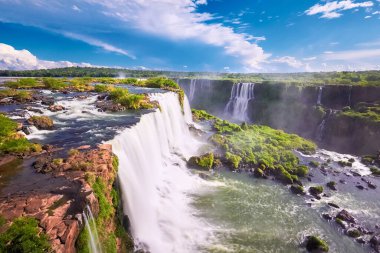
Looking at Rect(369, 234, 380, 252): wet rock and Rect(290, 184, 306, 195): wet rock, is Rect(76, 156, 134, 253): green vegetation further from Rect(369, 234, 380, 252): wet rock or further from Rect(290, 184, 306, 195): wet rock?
Result: Rect(290, 184, 306, 195): wet rock

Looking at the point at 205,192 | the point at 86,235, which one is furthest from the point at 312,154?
the point at 86,235

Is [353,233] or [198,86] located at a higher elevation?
[198,86]

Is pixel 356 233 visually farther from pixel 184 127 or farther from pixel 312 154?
pixel 184 127

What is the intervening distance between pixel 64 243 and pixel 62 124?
39.9 feet

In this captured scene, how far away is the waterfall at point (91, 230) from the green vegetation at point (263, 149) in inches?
662

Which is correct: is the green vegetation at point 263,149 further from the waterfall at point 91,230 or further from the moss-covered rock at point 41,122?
the waterfall at point 91,230

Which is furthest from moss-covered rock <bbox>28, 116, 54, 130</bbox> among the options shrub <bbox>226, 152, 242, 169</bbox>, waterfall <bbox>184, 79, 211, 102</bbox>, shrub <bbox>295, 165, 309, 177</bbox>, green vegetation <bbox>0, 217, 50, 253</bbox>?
waterfall <bbox>184, 79, 211, 102</bbox>

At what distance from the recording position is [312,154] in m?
30.0

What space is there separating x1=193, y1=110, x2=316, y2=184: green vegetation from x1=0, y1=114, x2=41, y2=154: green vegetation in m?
16.5

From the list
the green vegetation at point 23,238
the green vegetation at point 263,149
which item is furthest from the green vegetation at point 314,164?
the green vegetation at point 23,238

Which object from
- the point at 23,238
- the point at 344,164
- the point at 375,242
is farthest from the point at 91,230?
the point at 344,164

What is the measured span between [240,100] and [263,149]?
27610 millimetres

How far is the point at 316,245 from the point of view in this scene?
13.6 metres

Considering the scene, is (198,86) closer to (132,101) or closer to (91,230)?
(132,101)
